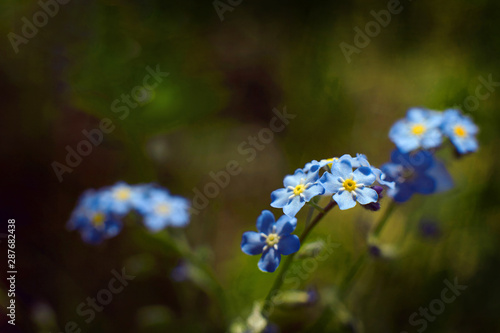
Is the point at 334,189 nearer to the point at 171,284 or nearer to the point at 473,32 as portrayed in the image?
the point at 171,284

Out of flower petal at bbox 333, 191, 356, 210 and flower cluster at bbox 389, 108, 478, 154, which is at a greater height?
flower cluster at bbox 389, 108, 478, 154

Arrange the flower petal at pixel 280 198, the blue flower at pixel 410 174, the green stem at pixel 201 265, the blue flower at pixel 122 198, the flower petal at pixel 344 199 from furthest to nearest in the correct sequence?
the green stem at pixel 201 265 < the blue flower at pixel 122 198 < the blue flower at pixel 410 174 < the flower petal at pixel 280 198 < the flower petal at pixel 344 199

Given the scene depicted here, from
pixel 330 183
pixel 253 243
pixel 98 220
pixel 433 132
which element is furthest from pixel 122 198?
pixel 433 132

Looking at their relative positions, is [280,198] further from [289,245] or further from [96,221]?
[96,221]

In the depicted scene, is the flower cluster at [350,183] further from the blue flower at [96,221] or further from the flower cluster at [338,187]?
the blue flower at [96,221]

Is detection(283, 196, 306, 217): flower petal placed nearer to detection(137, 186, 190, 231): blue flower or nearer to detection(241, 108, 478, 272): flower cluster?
detection(241, 108, 478, 272): flower cluster

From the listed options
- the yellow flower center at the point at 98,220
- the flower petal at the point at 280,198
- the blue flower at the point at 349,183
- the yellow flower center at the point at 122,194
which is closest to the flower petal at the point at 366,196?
the blue flower at the point at 349,183

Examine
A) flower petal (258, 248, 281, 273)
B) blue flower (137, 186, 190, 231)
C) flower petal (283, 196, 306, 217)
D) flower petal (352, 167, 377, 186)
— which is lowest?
flower petal (258, 248, 281, 273)

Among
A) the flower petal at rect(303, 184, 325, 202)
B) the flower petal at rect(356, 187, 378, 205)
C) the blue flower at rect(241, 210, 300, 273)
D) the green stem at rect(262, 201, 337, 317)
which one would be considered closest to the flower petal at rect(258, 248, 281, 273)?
the blue flower at rect(241, 210, 300, 273)
